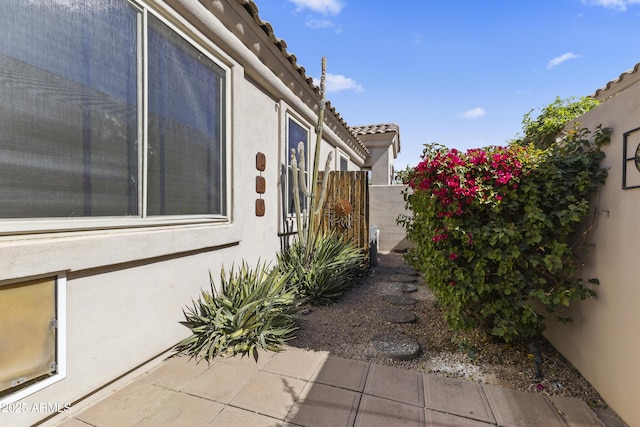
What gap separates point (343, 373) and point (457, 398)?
0.87 m

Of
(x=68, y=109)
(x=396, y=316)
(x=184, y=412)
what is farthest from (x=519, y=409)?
(x=68, y=109)

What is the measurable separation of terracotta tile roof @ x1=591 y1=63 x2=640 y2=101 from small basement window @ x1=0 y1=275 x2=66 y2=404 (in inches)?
290

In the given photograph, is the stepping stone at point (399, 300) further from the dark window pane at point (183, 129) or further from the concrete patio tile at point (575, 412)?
the dark window pane at point (183, 129)

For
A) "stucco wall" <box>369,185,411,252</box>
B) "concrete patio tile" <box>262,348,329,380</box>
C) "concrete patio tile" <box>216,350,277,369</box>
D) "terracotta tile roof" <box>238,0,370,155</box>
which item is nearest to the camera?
"concrete patio tile" <box>262,348,329,380</box>

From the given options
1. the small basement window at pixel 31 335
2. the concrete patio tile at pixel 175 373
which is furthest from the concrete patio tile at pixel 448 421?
the small basement window at pixel 31 335

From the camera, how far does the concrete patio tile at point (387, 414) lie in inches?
71.0

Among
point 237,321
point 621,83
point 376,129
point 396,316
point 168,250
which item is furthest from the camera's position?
point 376,129

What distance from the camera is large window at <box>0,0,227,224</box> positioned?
1671 mm

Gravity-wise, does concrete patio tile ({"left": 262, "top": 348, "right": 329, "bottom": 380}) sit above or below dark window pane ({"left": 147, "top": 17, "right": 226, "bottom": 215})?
below

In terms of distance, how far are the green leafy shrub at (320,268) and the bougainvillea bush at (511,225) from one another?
202 centimetres

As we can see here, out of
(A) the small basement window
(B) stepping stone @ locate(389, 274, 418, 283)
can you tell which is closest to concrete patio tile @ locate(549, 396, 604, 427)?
(A) the small basement window

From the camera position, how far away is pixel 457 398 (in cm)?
206

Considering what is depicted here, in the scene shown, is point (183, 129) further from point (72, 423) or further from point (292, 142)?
point (292, 142)

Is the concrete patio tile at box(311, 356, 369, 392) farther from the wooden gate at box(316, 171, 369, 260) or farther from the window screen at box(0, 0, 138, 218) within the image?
the wooden gate at box(316, 171, 369, 260)
